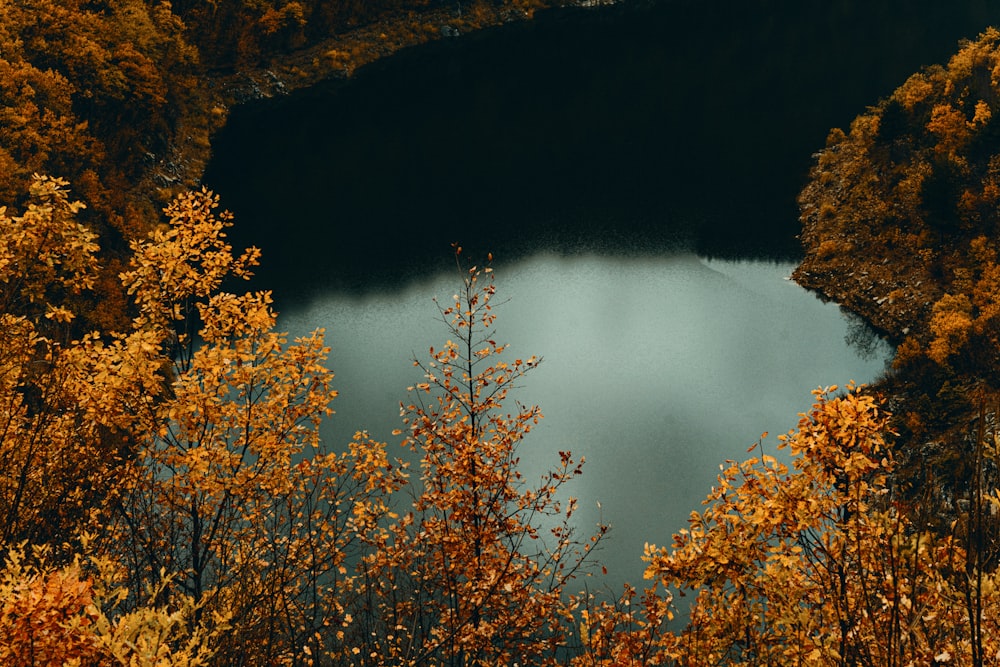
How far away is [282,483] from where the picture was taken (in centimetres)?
1762

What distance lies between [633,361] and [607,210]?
16.8m

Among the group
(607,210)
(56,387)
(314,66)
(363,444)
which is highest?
(314,66)

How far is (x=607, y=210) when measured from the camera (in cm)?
5531

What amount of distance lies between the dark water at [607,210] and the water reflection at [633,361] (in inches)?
5.1

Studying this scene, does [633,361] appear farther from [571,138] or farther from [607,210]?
[571,138]

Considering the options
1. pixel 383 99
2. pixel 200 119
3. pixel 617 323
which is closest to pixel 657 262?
pixel 617 323

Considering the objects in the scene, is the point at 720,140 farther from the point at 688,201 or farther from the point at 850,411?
the point at 850,411

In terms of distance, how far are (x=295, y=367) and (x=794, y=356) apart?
30493mm

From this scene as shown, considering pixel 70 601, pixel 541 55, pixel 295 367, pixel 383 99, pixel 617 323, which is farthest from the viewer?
pixel 541 55

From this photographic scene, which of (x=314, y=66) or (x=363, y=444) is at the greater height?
(x=314, y=66)

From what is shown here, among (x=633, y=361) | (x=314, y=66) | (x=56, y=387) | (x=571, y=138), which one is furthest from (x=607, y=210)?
(x=56, y=387)

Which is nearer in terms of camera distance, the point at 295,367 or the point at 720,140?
the point at 295,367

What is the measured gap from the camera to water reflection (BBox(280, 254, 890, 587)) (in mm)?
34562

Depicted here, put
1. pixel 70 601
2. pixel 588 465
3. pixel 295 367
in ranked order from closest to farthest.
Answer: pixel 70 601
pixel 295 367
pixel 588 465
